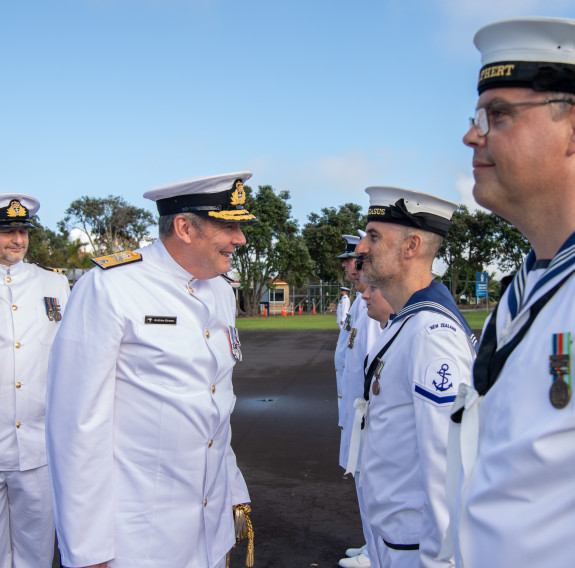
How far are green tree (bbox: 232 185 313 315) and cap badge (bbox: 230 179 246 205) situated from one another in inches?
1473

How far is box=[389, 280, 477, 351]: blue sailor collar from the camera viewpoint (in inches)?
96.7

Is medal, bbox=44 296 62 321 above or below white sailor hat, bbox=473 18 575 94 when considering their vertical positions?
below

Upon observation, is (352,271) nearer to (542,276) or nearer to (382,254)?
(382,254)

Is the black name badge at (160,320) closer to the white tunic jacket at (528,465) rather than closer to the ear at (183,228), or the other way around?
the ear at (183,228)

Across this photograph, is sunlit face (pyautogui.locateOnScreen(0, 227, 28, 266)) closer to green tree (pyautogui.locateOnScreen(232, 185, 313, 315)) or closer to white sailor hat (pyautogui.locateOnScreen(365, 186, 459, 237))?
white sailor hat (pyautogui.locateOnScreen(365, 186, 459, 237))

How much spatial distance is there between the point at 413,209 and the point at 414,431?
1307 mm

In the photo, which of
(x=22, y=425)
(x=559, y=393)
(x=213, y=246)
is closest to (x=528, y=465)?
(x=559, y=393)

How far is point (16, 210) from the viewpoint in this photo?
3.86 m

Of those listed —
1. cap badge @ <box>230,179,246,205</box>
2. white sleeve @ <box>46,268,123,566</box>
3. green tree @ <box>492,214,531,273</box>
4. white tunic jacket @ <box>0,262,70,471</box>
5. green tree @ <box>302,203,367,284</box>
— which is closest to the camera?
white sleeve @ <box>46,268,123,566</box>

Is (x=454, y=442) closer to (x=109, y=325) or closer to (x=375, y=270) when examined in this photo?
(x=109, y=325)

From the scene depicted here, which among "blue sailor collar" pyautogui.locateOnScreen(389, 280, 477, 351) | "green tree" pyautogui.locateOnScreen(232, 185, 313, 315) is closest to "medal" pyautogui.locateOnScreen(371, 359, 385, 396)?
"blue sailor collar" pyautogui.locateOnScreen(389, 280, 477, 351)

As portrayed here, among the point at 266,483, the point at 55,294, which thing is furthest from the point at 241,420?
the point at 55,294

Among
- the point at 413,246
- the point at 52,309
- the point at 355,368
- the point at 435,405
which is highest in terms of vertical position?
the point at 413,246

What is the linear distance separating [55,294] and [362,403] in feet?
8.41
